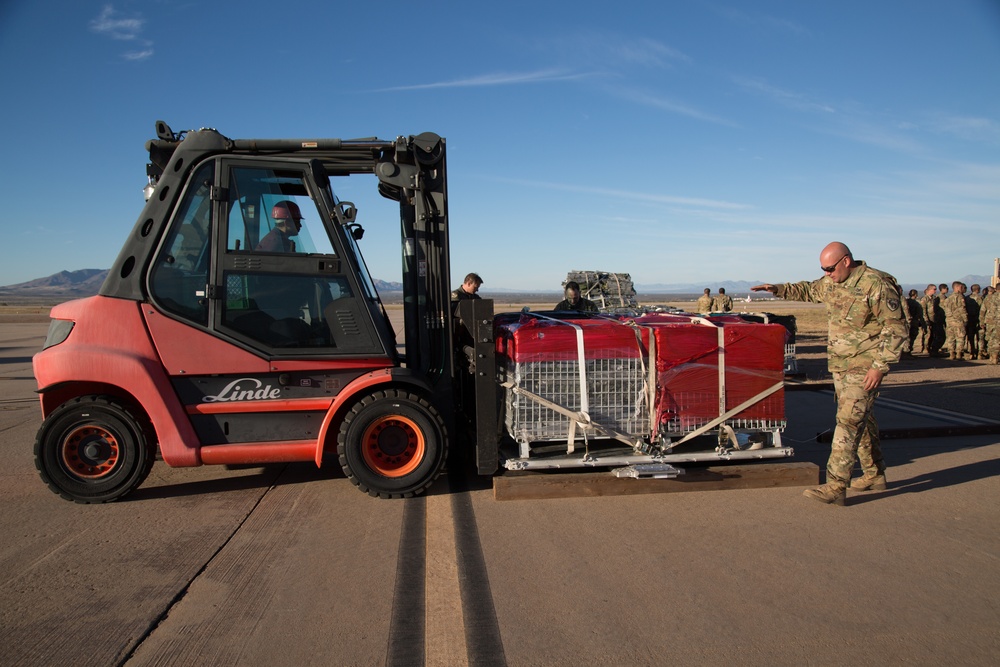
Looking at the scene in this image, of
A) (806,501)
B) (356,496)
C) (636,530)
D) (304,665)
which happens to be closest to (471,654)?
(304,665)

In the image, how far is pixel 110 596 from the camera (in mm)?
3592

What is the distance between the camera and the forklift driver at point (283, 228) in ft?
16.9

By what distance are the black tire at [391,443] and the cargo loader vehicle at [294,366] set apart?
0.5 inches

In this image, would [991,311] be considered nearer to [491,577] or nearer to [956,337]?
[956,337]

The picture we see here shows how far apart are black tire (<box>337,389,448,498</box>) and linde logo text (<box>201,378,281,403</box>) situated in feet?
2.21

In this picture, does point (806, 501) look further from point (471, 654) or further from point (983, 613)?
point (471, 654)

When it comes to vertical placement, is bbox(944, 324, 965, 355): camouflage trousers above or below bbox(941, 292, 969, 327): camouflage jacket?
below

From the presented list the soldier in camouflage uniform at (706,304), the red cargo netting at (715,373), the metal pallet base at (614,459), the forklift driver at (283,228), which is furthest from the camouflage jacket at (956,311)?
the forklift driver at (283,228)

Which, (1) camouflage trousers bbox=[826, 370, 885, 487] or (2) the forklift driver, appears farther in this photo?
Result: (2) the forklift driver

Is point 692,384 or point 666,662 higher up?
point 692,384

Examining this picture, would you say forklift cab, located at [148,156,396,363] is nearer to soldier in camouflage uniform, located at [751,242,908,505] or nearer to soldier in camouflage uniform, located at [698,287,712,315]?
soldier in camouflage uniform, located at [751,242,908,505]

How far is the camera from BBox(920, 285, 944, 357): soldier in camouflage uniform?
16984 mm

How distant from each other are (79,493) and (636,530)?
14.2 ft

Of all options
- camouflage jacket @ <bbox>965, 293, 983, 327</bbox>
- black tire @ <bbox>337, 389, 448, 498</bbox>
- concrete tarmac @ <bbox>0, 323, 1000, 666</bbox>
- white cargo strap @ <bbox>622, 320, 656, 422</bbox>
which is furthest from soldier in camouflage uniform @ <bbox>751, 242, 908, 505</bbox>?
camouflage jacket @ <bbox>965, 293, 983, 327</bbox>
